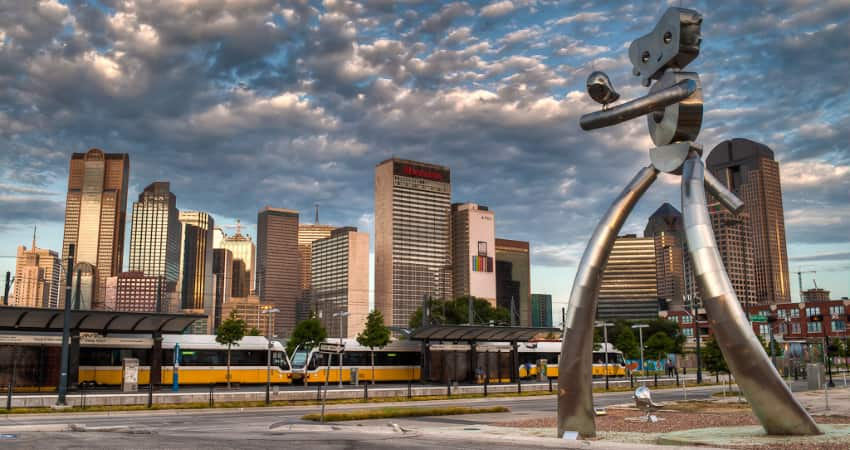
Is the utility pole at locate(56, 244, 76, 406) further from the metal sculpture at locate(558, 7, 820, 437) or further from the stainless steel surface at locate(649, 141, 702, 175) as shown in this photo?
the stainless steel surface at locate(649, 141, 702, 175)

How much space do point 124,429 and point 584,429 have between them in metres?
13.7

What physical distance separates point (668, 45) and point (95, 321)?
112ft

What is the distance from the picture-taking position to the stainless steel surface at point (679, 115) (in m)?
18.2

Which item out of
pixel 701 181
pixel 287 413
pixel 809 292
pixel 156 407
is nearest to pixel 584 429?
pixel 701 181

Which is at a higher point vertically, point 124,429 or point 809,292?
point 809,292

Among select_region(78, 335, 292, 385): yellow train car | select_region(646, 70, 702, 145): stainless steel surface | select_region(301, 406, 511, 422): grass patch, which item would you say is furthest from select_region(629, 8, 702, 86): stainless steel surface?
select_region(78, 335, 292, 385): yellow train car

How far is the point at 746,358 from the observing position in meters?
16.4

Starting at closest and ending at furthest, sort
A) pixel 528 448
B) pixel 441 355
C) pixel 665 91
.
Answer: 1. pixel 528 448
2. pixel 665 91
3. pixel 441 355

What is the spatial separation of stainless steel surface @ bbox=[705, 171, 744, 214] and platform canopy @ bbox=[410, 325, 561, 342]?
103 feet

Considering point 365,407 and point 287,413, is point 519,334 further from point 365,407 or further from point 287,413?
point 287,413

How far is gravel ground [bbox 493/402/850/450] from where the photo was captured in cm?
1817

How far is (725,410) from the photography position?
96.7 ft

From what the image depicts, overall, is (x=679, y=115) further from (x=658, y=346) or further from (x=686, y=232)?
(x=658, y=346)

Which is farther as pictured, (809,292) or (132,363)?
(809,292)
